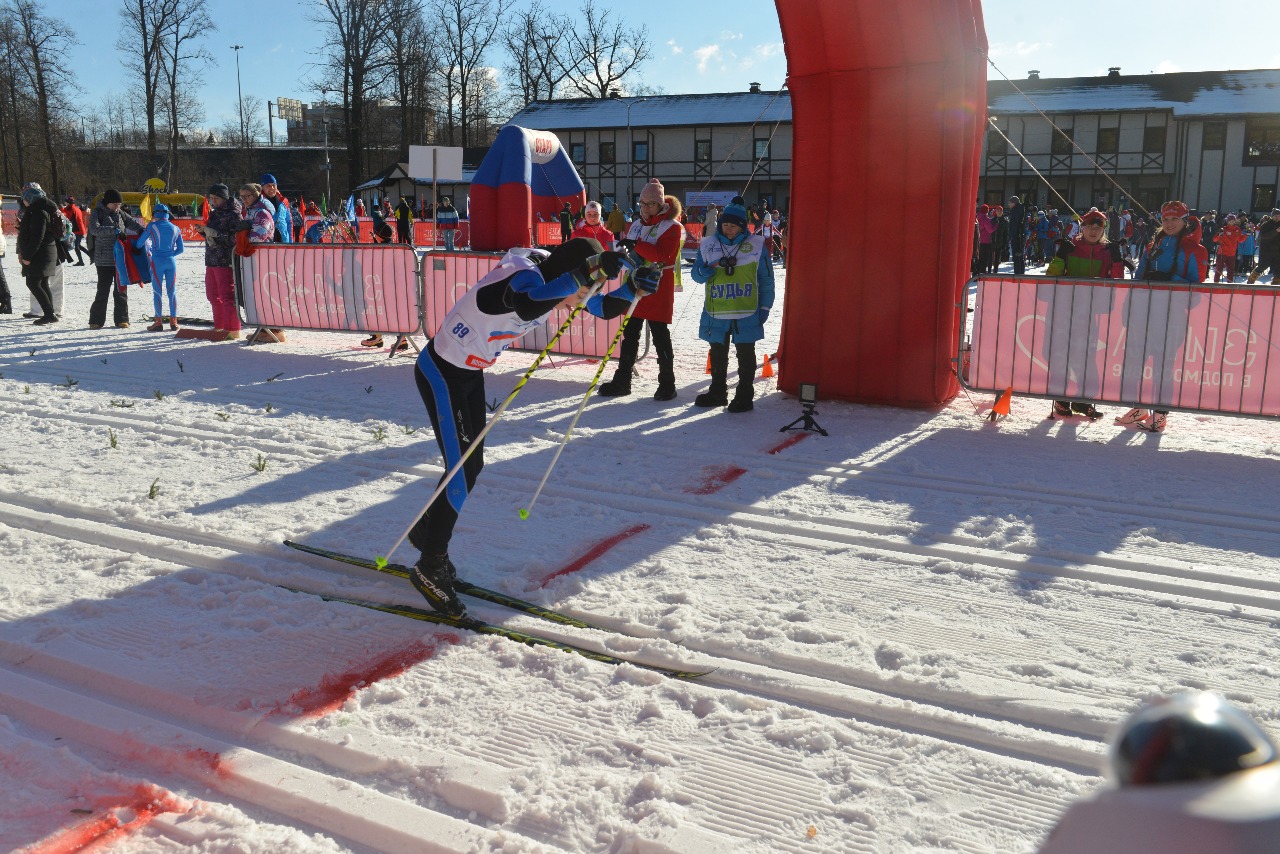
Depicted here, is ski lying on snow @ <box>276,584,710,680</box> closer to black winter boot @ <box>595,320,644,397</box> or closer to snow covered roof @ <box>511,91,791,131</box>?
black winter boot @ <box>595,320,644,397</box>

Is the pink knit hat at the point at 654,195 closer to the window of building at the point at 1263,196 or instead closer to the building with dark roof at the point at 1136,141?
the building with dark roof at the point at 1136,141

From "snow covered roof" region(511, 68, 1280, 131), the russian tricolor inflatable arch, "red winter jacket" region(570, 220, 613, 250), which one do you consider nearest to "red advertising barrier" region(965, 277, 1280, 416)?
"red winter jacket" region(570, 220, 613, 250)

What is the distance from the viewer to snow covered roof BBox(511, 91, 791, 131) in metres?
45.6

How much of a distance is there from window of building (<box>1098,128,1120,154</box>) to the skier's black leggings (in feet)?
142

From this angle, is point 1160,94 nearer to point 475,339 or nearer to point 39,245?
point 39,245

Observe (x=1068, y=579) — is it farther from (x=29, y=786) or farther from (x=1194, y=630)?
(x=29, y=786)

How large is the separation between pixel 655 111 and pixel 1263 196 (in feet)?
87.8

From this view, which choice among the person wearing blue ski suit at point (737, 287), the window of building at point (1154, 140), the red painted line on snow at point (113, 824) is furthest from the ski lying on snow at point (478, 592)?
the window of building at point (1154, 140)

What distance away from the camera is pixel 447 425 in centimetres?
410

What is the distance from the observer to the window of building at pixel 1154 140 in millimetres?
39688

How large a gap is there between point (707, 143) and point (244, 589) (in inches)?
1750

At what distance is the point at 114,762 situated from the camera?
2.97 meters

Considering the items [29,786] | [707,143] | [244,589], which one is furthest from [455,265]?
[707,143]

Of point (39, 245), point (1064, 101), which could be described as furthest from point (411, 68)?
point (39, 245)
